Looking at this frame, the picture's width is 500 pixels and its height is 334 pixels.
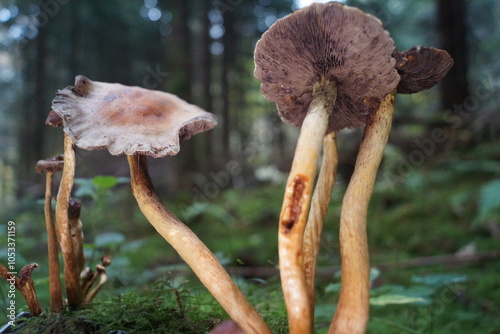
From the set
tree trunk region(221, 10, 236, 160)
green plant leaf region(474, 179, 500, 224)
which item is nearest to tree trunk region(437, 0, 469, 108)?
green plant leaf region(474, 179, 500, 224)

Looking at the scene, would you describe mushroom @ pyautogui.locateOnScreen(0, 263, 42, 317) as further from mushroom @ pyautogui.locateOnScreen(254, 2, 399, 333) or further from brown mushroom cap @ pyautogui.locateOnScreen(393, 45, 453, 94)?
brown mushroom cap @ pyautogui.locateOnScreen(393, 45, 453, 94)

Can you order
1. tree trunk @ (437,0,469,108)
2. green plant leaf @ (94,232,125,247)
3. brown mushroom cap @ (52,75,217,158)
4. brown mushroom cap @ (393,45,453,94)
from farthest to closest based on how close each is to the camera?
tree trunk @ (437,0,469,108), green plant leaf @ (94,232,125,247), brown mushroom cap @ (393,45,453,94), brown mushroom cap @ (52,75,217,158)

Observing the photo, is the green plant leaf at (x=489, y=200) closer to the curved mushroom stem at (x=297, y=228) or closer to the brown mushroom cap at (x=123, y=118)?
the curved mushroom stem at (x=297, y=228)

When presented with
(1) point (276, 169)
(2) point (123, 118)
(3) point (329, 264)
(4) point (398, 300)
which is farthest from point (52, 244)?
(1) point (276, 169)

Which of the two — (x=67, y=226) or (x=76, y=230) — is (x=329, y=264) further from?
(x=67, y=226)

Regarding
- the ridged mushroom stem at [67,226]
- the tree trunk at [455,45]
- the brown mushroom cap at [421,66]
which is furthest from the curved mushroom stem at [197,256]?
the tree trunk at [455,45]

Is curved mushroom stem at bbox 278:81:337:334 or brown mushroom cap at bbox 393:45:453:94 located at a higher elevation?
brown mushroom cap at bbox 393:45:453:94
